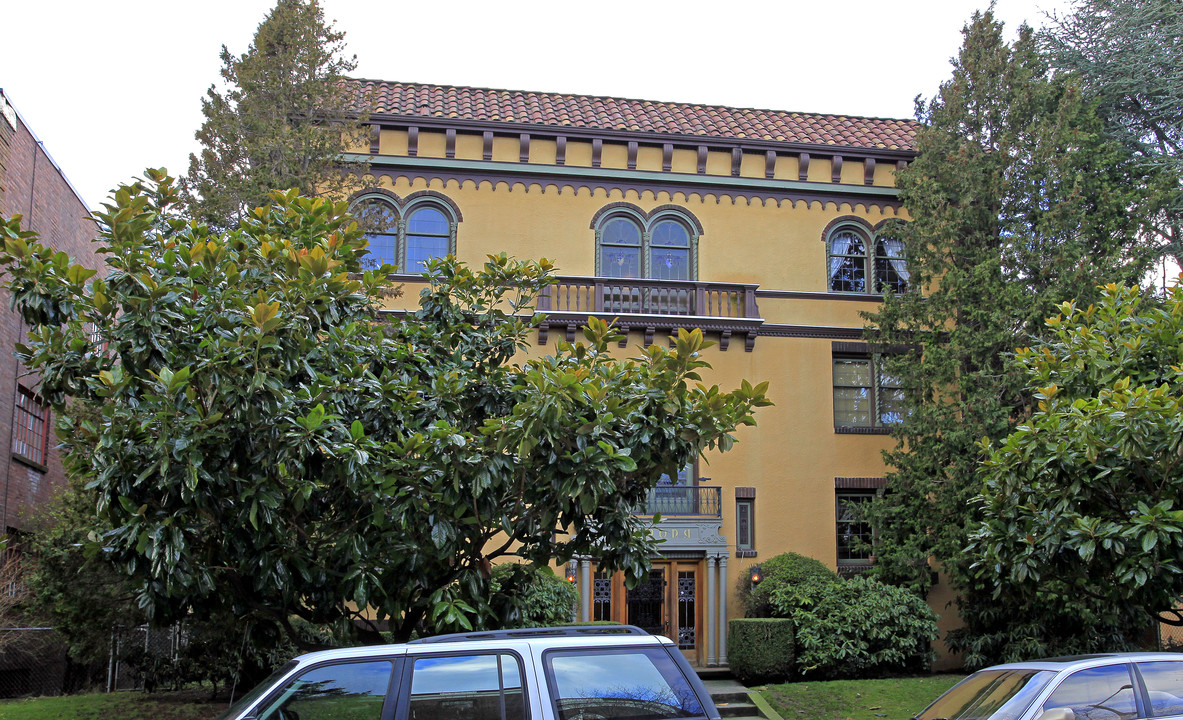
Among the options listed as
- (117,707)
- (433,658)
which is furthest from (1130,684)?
(117,707)

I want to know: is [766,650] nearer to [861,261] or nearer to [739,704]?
[739,704]

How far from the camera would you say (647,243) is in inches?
804

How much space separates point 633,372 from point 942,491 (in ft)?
33.5

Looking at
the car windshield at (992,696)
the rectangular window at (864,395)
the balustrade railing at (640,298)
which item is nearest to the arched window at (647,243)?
the balustrade railing at (640,298)

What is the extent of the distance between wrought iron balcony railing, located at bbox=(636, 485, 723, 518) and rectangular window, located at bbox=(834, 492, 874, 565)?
2.65 metres

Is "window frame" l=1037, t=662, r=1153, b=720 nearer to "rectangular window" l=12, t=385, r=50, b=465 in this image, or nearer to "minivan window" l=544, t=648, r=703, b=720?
"minivan window" l=544, t=648, r=703, b=720

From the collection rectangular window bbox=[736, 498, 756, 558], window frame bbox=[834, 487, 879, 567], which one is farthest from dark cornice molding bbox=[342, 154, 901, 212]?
rectangular window bbox=[736, 498, 756, 558]

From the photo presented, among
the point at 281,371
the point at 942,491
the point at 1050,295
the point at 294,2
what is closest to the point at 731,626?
the point at 942,491

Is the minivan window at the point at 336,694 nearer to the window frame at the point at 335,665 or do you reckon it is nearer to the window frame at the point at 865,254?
the window frame at the point at 335,665

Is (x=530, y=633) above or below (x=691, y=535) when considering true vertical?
below

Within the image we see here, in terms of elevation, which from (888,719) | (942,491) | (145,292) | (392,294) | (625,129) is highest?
(625,129)

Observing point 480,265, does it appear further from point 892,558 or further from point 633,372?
point 633,372

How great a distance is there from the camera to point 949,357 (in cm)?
1772

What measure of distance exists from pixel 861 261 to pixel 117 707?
1643cm
